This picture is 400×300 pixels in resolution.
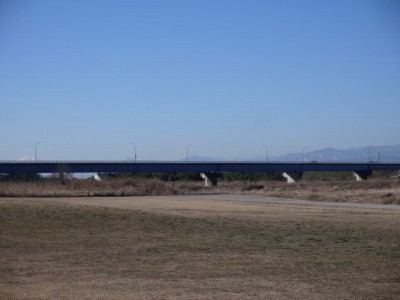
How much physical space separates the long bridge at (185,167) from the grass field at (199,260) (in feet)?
247

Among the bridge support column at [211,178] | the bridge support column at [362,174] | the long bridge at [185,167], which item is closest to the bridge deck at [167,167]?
the long bridge at [185,167]

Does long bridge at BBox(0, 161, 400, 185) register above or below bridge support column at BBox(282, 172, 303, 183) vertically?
above

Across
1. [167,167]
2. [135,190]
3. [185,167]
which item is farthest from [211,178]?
[135,190]

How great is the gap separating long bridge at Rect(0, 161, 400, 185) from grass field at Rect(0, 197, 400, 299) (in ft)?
247

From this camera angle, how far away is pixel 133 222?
2978cm

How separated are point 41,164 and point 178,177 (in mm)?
38691

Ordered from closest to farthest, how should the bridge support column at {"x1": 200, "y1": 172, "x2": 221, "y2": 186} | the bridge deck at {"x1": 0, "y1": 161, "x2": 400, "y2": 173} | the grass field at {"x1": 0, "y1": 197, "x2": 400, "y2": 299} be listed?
the grass field at {"x1": 0, "y1": 197, "x2": 400, "y2": 299} → the bridge deck at {"x1": 0, "y1": 161, "x2": 400, "y2": 173} → the bridge support column at {"x1": 200, "y1": 172, "x2": 221, "y2": 186}

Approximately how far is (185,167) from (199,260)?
10195cm

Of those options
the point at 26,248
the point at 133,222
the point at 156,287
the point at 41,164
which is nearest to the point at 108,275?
the point at 156,287

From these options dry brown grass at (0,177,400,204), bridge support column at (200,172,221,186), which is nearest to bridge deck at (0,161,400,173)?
bridge support column at (200,172,221,186)

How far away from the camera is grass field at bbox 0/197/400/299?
1272cm

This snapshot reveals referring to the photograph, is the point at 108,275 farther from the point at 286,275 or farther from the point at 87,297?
the point at 286,275

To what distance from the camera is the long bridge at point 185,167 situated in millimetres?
104000

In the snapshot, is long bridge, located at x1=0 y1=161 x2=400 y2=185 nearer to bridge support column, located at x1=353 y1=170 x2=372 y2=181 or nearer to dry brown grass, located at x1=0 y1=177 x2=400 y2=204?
bridge support column, located at x1=353 y1=170 x2=372 y2=181
